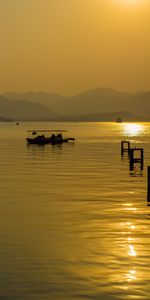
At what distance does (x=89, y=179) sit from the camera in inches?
1940

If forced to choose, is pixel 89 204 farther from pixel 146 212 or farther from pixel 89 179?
pixel 89 179

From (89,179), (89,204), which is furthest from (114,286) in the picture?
(89,179)

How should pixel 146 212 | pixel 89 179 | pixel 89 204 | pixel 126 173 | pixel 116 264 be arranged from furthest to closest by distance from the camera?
pixel 126 173, pixel 89 179, pixel 89 204, pixel 146 212, pixel 116 264

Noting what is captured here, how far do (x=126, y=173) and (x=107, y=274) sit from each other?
3873cm

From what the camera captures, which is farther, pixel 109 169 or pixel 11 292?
pixel 109 169

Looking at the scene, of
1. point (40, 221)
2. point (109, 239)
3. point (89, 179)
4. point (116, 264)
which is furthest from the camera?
point (89, 179)

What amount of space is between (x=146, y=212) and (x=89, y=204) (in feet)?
13.1

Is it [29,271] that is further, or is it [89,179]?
[89,179]

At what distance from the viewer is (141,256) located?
21.1 m

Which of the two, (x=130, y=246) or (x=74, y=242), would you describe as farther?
(x=74, y=242)

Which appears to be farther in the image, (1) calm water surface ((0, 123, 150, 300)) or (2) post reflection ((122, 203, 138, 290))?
(2) post reflection ((122, 203, 138, 290))

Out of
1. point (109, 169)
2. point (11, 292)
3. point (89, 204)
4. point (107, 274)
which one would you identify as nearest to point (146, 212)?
point (89, 204)

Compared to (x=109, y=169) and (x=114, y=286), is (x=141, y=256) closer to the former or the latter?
(x=114, y=286)

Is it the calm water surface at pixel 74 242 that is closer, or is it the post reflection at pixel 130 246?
the calm water surface at pixel 74 242
